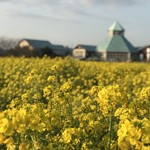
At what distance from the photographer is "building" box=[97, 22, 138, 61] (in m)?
57.9

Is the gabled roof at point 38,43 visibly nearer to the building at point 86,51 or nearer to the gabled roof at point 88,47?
the building at point 86,51

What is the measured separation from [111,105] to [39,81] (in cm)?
500

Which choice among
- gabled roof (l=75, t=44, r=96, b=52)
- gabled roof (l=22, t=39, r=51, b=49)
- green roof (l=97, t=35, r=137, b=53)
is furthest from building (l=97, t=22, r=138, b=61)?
gabled roof (l=22, t=39, r=51, b=49)

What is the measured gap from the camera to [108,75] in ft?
40.0

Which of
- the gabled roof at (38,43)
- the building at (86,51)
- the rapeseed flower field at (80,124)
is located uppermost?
the gabled roof at (38,43)

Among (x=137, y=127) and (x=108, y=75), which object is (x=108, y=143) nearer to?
(x=137, y=127)

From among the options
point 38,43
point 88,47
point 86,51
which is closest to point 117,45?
point 88,47

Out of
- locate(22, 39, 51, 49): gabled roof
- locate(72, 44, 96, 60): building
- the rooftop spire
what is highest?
the rooftop spire

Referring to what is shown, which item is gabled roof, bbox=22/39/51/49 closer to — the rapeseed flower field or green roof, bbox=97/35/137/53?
green roof, bbox=97/35/137/53

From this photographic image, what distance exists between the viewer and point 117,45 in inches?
2333

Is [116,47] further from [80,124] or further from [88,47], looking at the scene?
[80,124]

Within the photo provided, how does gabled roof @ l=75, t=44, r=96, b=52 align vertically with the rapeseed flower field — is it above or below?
above

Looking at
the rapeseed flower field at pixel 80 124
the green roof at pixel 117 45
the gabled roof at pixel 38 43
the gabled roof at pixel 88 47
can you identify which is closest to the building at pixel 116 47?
the green roof at pixel 117 45

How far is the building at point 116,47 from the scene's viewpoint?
5791 centimetres
